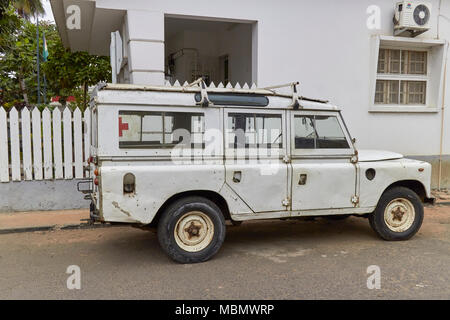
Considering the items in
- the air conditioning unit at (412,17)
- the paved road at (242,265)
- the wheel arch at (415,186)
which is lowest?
the paved road at (242,265)

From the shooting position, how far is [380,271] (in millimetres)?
4609

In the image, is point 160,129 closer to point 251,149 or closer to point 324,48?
point 251,149

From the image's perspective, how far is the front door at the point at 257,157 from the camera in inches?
197

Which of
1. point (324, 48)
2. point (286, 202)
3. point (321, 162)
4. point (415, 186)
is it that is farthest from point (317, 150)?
point (324, 48)

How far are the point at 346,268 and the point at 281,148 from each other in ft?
5.29

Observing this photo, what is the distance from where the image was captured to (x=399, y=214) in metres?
5.79

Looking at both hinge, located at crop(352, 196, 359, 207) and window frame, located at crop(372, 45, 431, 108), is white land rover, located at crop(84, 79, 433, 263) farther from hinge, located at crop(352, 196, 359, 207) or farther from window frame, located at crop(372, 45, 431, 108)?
window frame, located at crop(372, 45, 431, 108)

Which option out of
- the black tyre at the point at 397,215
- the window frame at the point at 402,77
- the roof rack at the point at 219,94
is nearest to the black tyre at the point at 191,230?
the roof rack at the point at 219,94

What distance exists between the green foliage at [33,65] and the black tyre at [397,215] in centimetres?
841

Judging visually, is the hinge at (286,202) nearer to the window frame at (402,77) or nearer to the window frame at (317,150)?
the window frame at (317,150)

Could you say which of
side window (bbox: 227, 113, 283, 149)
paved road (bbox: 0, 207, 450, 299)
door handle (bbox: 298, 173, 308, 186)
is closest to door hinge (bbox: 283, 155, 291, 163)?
side window (bbox: 227, 113, 283, 149)

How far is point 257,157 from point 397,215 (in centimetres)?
225

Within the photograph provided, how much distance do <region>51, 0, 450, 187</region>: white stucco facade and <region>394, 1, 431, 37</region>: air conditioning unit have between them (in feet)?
0.74

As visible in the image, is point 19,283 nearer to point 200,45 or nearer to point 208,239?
point 208,239
